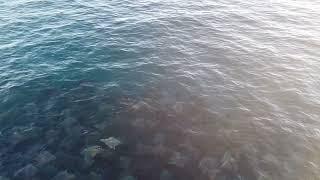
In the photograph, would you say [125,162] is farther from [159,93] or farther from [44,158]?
[159,93]

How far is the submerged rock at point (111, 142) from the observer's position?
26766 millimetres

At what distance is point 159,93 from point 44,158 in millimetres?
13080

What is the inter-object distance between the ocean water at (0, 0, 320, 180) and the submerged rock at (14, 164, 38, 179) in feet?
0.26

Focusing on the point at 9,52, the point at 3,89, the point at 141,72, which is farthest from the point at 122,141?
the point at 9,52

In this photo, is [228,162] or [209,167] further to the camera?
[228,162]

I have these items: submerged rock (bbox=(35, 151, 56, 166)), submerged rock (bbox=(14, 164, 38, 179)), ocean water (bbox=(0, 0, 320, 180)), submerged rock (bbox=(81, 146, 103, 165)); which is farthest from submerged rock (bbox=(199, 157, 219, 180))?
submerged rock (bbox=(14, 164, 38, 179))

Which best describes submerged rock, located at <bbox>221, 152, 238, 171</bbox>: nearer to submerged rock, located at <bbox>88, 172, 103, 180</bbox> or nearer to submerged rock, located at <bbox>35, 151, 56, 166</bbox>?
submerged rock, located at <bbox>88, 172, 103, 180</bbox>

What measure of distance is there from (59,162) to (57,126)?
4.50 metres

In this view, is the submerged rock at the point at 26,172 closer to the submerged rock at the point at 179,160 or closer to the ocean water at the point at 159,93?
the ocean water at the point at 159,93

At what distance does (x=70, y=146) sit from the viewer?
27.0 m

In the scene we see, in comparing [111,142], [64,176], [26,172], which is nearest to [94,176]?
[64,176]

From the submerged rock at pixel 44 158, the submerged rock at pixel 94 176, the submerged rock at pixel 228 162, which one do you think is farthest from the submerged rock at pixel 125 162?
the submerged rock at pixel 228 162

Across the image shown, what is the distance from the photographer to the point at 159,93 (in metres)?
33.3

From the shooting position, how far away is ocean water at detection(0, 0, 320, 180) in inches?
1005
